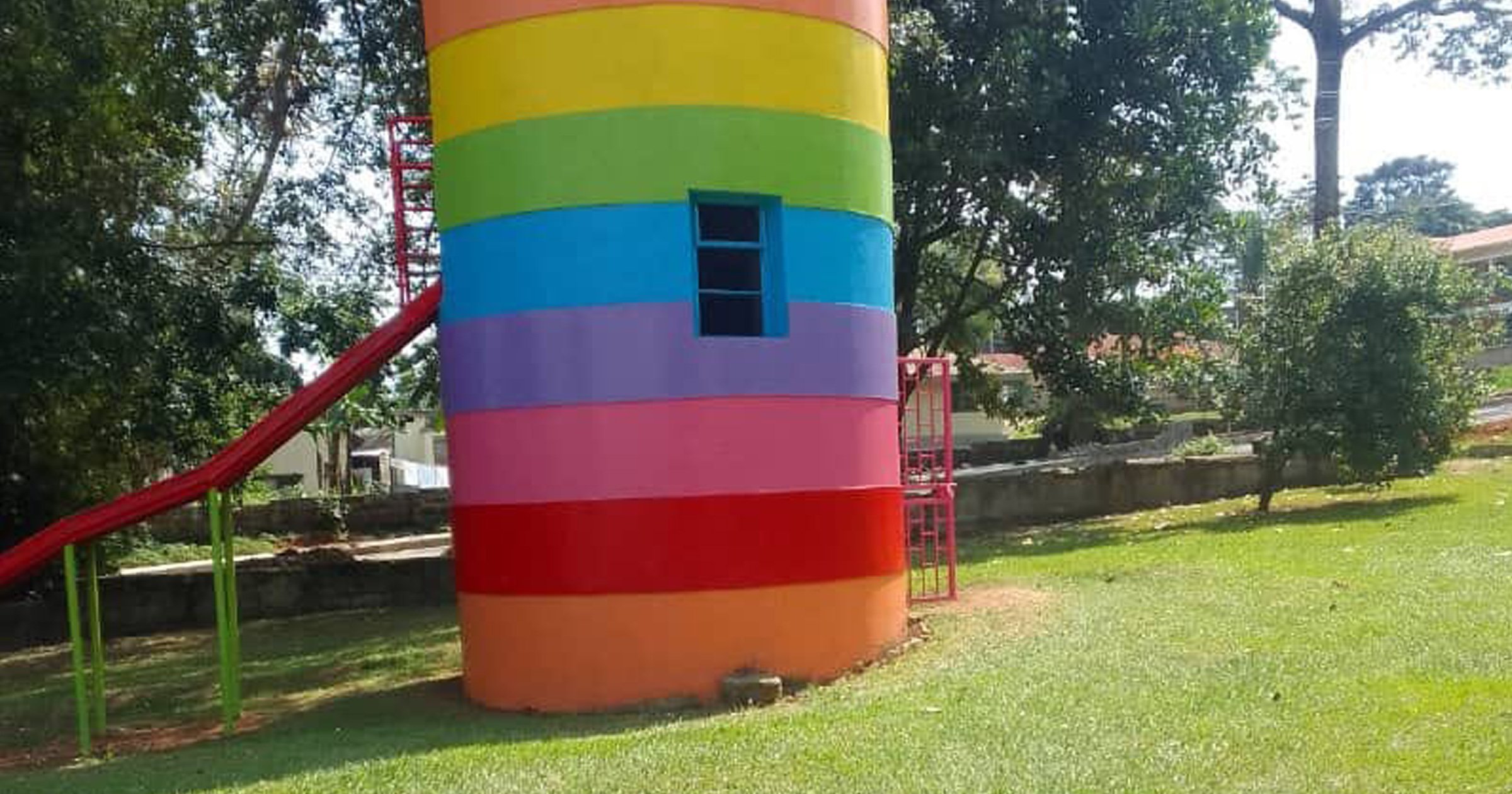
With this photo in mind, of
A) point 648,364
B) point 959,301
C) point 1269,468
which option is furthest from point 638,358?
point 959,301

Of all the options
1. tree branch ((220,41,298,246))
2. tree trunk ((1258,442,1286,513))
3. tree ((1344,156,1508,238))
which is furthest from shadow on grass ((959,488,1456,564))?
tree ((1344,156,1508,238))

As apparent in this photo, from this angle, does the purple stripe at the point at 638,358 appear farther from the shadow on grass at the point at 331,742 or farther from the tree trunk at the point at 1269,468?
the tree trunk at the point at 1269,468

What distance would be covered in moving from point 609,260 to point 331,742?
3846mm

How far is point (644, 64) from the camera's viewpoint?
9719 millimetres

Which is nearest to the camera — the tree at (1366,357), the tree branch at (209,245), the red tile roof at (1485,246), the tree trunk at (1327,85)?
the tree branch at (209,245)

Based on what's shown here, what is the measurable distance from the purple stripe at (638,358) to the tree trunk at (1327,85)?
2363 cm

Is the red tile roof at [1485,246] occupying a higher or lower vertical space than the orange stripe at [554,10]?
higher

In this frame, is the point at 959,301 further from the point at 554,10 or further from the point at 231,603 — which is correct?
the point at 231,603

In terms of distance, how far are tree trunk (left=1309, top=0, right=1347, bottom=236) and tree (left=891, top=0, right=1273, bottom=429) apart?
9768 mm

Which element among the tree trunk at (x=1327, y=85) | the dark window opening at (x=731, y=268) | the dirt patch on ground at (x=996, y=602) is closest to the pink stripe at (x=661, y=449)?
the dark window opening at (x=731, y=268)

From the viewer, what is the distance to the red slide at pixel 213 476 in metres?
10.0

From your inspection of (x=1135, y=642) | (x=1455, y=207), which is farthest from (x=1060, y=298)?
(x=1455, y=207)

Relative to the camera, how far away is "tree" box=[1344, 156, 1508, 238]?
71625 millimetres

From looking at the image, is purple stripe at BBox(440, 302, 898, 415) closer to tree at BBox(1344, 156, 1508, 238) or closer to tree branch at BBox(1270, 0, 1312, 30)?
tree branch at BBox(1270, 0, 1312, 30)
